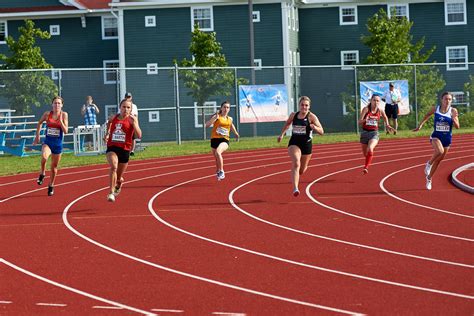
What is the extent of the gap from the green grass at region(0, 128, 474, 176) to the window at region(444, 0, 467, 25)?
18.6 m

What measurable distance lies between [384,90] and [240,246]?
93.0 feet

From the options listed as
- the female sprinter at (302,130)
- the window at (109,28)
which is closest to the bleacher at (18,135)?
the female sprinter at (302,130)

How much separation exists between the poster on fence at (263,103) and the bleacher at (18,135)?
6.29 meters

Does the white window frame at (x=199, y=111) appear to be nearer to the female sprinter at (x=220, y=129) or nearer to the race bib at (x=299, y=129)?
the female sprinter at (x=220, y=129)

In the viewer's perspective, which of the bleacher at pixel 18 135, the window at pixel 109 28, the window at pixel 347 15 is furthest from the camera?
the window at pixel 109 28

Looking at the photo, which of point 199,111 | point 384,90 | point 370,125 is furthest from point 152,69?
point 370,125

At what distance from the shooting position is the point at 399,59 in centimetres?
5303

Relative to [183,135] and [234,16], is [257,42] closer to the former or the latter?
[234,16]

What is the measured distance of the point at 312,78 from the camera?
145 feet

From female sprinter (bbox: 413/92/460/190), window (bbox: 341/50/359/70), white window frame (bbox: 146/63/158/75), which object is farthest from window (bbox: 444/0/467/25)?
female sprinter (bbox: 413/92/460/190)

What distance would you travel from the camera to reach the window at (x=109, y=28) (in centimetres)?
6072

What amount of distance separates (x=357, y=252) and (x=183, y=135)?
89.9 ft

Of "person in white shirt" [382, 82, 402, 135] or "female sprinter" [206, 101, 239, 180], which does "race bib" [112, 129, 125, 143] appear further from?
"person in white shirt" [382, 82, 402, 135]

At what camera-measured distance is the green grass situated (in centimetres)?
2859
